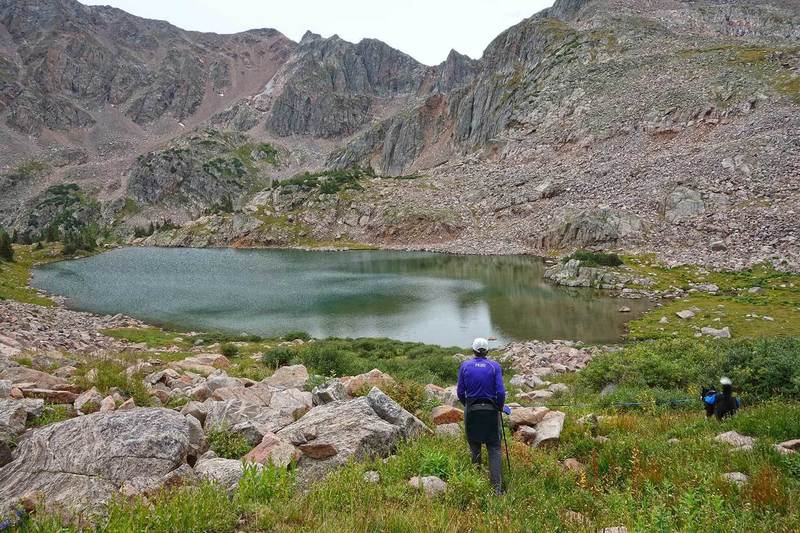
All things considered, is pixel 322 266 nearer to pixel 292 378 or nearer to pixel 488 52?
pixel 292 378

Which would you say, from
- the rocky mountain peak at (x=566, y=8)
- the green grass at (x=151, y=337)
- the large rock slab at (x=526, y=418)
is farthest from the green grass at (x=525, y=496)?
the rocky mountain peak at (x=566, y=8)

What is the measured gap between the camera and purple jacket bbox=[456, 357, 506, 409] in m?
8.41

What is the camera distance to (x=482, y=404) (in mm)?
8391

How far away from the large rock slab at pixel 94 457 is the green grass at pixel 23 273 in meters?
49.0

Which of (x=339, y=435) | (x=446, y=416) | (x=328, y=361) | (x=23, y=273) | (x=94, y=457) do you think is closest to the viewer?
(x=94, y=457)

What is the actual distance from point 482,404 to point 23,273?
313ft

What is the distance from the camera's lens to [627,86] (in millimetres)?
106312

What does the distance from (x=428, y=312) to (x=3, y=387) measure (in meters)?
36.9

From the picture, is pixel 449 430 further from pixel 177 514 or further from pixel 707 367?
pixel 707 367

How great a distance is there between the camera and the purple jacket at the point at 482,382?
8.41 metres

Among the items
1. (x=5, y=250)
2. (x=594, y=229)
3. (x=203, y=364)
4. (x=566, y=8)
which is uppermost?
(x=566, y=8)

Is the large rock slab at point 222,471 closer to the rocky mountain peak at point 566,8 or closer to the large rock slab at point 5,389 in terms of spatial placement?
the large rock slab at point 5,389

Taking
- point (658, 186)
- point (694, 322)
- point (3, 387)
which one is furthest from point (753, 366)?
point (658, 186)

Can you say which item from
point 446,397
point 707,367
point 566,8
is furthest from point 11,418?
point 566,8
